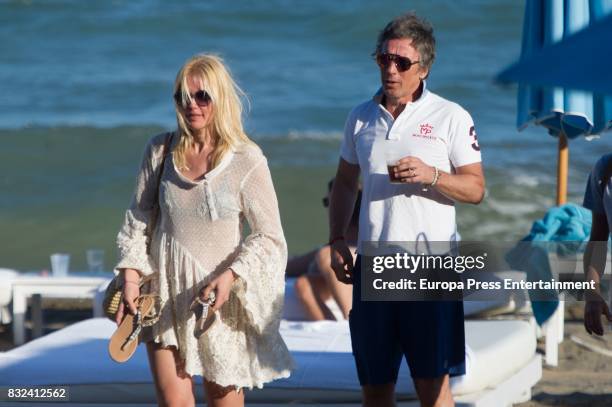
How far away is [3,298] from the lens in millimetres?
7270

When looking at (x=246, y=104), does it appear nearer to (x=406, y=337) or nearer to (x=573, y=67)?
(x=406, y=337)

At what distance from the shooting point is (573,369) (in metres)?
6.56

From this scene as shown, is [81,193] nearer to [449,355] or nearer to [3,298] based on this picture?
[3,298]

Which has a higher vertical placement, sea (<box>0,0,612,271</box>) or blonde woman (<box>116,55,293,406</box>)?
sea (<box>0,0,612,271</box>)

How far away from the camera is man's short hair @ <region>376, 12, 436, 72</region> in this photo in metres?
3.90

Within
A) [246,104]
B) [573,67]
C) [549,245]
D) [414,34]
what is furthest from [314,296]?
[246,104]

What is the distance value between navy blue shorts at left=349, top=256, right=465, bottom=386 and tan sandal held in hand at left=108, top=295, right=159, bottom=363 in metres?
0.71

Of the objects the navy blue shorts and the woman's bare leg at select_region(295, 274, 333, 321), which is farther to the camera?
the woman's bare leg at select_region(295, 274, 333, 321)

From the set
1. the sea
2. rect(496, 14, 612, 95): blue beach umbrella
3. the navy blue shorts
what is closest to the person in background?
the navy blue shorts

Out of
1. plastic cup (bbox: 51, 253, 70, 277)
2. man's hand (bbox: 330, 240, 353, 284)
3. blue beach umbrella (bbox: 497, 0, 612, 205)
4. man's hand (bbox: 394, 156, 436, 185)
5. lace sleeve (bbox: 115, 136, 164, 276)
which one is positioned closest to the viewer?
man's hand (bbox: 394, 156, 436, 185)

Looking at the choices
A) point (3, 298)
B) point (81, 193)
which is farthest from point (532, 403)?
point (81, 193)

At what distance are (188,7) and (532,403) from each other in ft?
53.5

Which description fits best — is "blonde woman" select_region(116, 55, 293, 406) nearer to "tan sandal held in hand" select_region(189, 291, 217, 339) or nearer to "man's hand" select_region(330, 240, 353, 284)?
"tan sandal held in hand" select_region(189, 291, 217, 339)

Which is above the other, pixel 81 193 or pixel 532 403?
pixel 81 193
